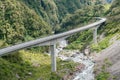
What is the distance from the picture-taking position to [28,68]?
76250mm

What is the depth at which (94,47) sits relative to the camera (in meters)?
105

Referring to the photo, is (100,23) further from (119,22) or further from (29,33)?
(29,33)

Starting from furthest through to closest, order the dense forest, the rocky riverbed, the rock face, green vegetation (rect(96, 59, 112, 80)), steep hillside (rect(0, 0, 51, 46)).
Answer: steep hillside (rect(0, 0, 51, 46))
the rocky riverbed
the dense forest
the rock face
green vegetation (rect(96, 59, 112, 80))

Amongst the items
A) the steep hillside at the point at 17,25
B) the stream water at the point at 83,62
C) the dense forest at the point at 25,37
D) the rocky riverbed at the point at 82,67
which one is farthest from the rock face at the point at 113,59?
the steep hillside at the point at 17,25

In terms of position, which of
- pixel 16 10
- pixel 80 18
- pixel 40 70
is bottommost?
pixel 40 70

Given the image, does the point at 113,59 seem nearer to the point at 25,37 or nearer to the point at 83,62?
the point at 83,62

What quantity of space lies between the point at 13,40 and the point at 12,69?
3876 cm

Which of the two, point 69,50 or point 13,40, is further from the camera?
point 69,50

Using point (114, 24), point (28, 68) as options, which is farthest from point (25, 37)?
point (28, 68)

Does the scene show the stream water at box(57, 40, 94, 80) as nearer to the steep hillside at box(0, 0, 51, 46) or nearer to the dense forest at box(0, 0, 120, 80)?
the dense forest at box(0, 0, 120, 80)

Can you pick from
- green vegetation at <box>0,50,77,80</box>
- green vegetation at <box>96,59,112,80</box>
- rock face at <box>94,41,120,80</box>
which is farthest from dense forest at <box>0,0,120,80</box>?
green vegetation at <box>96,59,112,80</box>

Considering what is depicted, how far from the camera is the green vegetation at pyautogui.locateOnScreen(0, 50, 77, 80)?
225 feet

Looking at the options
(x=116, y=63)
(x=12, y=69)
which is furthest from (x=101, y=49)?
(x=12, y=69)

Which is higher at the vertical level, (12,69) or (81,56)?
(81,56)
